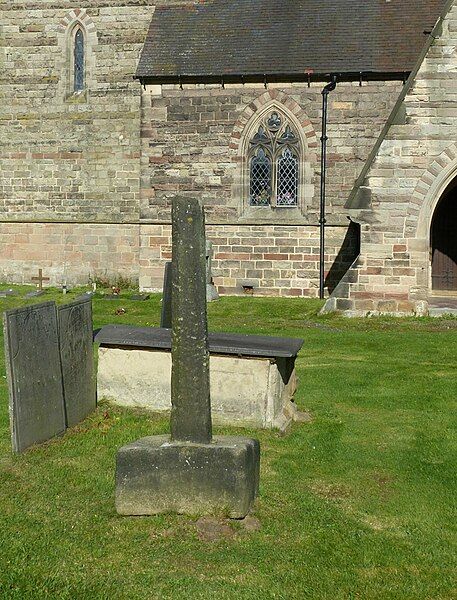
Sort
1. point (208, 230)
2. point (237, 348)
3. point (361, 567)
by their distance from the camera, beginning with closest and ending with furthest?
1. point (361, 567)
2. point (237, 348)
3. point (208, 230)

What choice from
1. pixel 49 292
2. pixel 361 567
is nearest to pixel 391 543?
pixel 361 567

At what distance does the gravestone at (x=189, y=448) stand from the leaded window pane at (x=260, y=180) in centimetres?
1551

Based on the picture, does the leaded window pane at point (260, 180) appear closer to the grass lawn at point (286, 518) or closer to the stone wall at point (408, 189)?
the stone wall at point (408, 189)

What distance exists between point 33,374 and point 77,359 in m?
0.97

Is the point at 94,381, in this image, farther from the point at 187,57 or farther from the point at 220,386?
the point at 187,57

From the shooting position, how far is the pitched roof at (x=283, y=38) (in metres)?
20.6

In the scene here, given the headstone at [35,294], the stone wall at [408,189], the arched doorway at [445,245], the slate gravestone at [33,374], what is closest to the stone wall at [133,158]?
the arched doorway at [445,245]

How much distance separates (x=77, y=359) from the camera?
8.44 m

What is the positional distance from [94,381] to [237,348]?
1.79m

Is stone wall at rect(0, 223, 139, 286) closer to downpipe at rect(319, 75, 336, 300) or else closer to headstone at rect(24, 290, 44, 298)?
headstone at rect(24, 290, 44, 298)

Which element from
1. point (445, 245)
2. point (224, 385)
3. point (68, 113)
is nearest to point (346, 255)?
point (445, 245)

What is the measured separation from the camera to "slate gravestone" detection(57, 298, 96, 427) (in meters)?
8.17

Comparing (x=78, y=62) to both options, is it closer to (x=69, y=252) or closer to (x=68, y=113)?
(x=68, y=113)

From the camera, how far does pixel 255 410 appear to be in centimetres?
827
